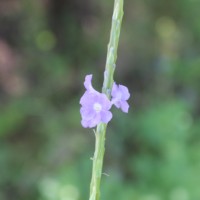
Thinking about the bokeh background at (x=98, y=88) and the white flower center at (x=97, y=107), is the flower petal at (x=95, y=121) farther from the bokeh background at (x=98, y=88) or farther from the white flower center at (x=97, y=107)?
the bokeh background at (x=98, y=88)

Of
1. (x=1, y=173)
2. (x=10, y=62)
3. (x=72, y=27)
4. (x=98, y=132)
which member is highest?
(x=72, y=27)

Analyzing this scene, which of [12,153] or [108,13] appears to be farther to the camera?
[108,13]

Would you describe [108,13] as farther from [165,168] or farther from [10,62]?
[165,168]

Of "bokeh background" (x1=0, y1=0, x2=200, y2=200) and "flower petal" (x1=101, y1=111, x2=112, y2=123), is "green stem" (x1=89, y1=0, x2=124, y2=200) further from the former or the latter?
"bokeh background" (x1=0, y1=0, x2=200, y2=200)

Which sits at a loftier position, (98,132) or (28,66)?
(28,66)

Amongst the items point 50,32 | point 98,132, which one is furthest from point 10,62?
point 98,132

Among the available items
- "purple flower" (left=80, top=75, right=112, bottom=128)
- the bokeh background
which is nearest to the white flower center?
"purple flower" (left=80, top=75, right=112, bottom=128)
